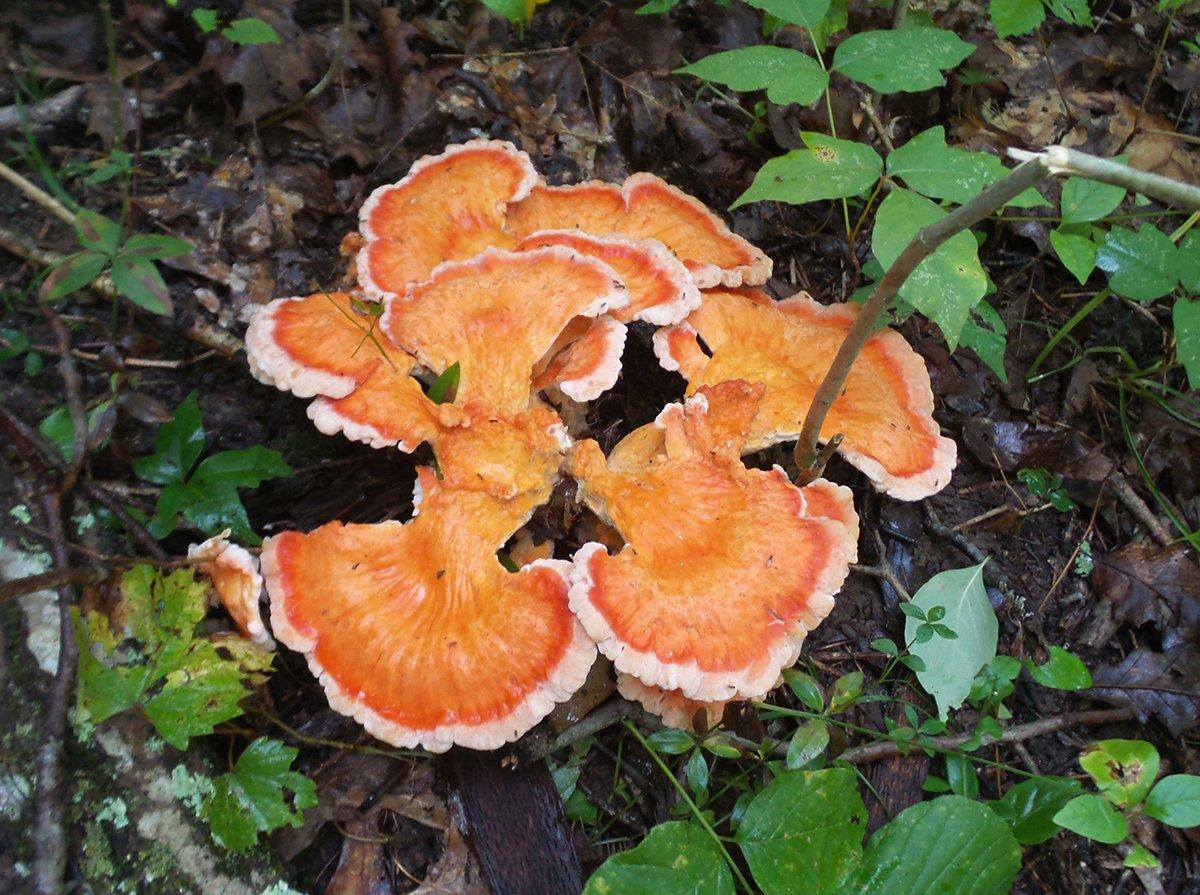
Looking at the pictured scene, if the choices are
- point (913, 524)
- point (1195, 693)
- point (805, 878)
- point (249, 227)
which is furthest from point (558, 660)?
point (1195, 693)

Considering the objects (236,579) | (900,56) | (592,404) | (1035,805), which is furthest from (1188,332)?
(236,579)

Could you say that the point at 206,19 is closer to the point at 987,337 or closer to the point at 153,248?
the point at 153,248

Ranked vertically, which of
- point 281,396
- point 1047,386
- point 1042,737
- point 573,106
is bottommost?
point 1042,737

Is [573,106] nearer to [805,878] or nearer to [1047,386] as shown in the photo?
[1047,386]

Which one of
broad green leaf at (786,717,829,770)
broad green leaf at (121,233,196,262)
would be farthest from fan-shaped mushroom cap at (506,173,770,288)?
broad green leaf at (786,717,829,770)

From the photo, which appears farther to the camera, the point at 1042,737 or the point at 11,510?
the point at 1042,737
